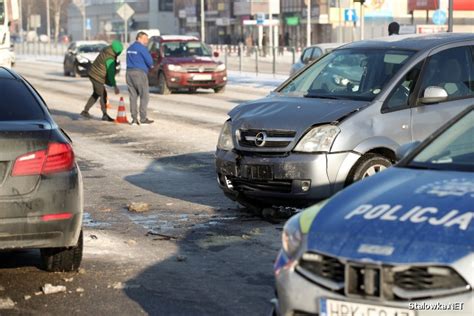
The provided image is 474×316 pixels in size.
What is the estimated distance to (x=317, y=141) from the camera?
933 cm

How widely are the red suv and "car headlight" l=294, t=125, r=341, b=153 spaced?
21.4 m

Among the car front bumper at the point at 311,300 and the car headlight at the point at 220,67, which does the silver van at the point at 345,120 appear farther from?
the car headlight at the point at 220,67

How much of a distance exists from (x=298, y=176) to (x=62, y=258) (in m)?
2.50

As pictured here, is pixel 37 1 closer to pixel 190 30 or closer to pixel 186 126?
pixel 190 30

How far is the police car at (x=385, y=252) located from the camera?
15.4 ft

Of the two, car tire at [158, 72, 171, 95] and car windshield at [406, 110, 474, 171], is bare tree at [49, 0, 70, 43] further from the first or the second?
car windshield at [406, 110, 474, 171]

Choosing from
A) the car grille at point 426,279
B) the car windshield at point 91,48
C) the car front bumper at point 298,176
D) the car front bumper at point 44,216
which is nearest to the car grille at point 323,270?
the car grille at point 426,279

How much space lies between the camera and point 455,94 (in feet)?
33.1

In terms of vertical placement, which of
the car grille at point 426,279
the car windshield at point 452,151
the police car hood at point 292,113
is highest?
the car windshield at point 452,151

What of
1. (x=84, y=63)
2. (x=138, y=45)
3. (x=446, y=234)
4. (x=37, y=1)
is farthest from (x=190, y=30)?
(x=446, y=234)

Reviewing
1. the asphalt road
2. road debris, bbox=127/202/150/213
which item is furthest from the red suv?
road debris, bbox=127/202/150/213

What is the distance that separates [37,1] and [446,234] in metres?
149

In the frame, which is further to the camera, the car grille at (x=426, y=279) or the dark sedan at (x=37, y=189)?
the dark sedan at (x=37, y=189)

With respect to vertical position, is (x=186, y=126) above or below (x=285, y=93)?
below
